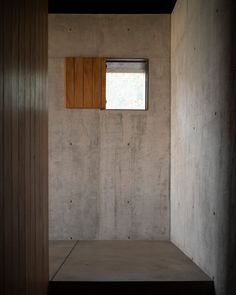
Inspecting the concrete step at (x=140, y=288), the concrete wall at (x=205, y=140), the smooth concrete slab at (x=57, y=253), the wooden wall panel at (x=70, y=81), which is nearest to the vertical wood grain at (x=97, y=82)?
the wooden wall panel at (x=70, y=81)

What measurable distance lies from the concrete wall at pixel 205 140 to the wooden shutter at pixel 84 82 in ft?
3.50

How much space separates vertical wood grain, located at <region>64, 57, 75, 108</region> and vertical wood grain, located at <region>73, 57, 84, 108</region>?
40 mm

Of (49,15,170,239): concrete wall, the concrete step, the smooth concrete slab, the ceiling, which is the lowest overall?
the smooth concrete slab

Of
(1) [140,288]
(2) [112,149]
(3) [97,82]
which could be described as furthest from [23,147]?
(3) [97,82]

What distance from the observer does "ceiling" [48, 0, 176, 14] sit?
5.70 metres

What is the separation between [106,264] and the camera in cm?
420

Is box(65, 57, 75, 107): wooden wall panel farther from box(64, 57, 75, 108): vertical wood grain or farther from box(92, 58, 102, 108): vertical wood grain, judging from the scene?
box(92, 58, 102, 108): vertical wood grain

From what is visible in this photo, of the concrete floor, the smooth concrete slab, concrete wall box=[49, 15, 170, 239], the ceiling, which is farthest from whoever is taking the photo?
concrete wall box=[49, 15, 170, 239]

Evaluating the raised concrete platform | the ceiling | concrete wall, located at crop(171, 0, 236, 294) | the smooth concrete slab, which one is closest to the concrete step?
the raised concrete platform

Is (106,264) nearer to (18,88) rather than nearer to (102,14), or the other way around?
(18,88)

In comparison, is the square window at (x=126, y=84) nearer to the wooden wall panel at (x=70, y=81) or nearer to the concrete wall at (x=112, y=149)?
the concrete wall at (x=112, y=149)

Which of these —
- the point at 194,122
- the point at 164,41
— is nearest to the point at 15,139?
the point at 194,122

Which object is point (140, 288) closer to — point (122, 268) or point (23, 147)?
point (122, 268)

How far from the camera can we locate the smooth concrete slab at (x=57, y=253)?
409 cm
